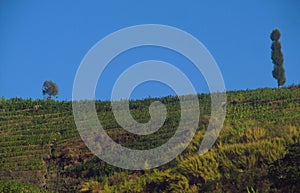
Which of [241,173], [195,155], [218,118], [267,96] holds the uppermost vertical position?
[267,96]

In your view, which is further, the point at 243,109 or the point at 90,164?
the point at 243,109

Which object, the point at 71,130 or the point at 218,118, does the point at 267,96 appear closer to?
the point at 218,118

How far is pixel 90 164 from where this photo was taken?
3312cm

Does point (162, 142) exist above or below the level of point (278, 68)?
below

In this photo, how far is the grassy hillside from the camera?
26859 millimetres

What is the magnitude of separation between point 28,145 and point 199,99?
412 inches

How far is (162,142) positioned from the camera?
34625mm

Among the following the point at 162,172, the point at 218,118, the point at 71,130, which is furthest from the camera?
the point at 71,130

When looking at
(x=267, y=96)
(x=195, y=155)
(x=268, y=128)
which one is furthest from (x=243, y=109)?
(x=195, y=155)

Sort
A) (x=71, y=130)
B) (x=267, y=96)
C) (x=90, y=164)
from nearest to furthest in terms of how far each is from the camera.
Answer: (x=90, y=164) < (x=71, y=130) < (x=267, y=96)

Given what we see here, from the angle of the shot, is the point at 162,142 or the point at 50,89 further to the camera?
the point at 50,89

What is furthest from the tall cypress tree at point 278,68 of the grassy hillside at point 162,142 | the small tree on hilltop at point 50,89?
the small tree on hilltop at point 50,89

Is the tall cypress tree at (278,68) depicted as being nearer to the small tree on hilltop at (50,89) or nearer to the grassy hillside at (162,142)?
the grassy hillside at (162,142)

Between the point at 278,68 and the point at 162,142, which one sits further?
the point at 278,68
